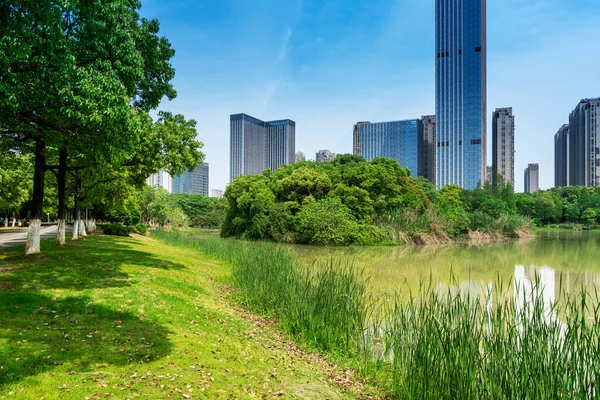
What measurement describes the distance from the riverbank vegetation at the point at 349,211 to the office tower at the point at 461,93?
189 feet

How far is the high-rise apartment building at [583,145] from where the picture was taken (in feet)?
274

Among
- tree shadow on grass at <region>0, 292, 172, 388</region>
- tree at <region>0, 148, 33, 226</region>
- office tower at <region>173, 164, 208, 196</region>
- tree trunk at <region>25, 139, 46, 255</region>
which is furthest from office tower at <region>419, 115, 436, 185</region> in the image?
tree shadow on grass at <region>0, 292, 172, 388</region>

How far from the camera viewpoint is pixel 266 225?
35.7 m

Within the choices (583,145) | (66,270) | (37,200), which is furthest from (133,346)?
(583,145)

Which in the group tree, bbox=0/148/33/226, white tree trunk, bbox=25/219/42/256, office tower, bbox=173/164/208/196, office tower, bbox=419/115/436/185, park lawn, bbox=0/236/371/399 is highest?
office tower, bbox=419/115/436/185

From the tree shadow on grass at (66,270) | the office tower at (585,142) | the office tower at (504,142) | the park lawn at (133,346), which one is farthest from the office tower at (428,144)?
the park lawn at (133,346)

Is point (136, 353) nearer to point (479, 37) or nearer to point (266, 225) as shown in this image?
point (266, 225)

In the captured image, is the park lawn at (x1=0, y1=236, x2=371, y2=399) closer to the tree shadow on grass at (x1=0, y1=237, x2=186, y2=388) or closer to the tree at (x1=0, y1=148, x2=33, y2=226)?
the tree shadow on grass at (x1=0, y1=237, x2=186, y2=388)

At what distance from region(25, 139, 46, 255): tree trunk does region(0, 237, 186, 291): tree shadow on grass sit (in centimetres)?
39

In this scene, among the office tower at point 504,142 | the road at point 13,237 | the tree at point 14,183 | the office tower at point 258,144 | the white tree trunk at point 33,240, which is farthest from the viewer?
the office tower at point 258,144

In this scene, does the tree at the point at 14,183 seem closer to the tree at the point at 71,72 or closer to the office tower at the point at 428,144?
the tree at the point at 71,72

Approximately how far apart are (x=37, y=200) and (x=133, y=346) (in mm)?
6732

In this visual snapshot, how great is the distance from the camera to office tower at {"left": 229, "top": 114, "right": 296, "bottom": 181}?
12619 centimetres

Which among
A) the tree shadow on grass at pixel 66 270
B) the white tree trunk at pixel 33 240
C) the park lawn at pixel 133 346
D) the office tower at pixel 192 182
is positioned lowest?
the park lawn at pixel 133 346
